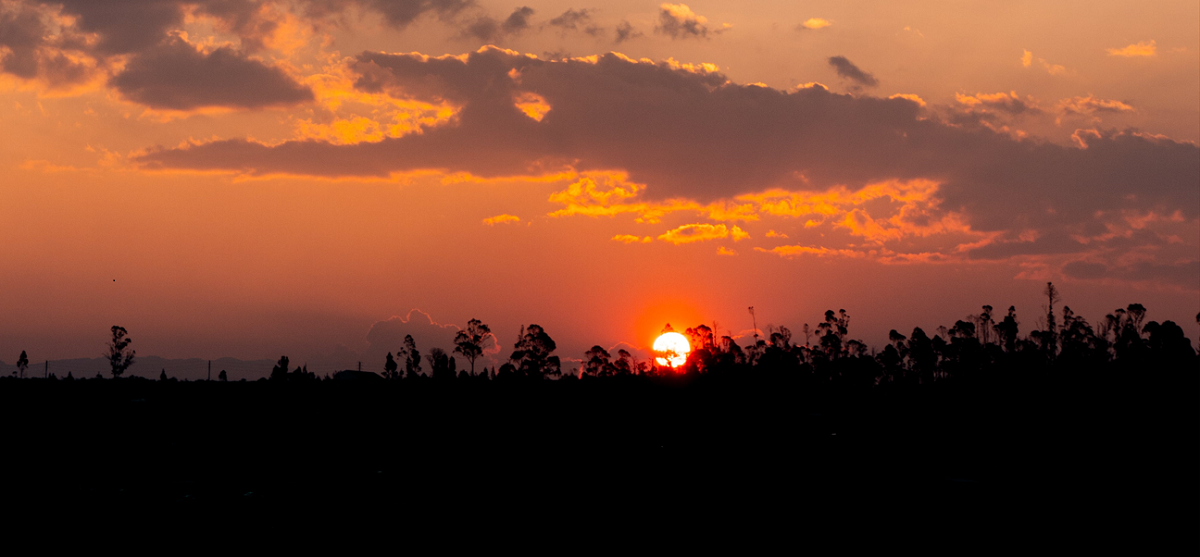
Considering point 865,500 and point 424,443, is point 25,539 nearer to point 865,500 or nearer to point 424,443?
point 424,443

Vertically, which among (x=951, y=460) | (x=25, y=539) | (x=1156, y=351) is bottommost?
(x=25, y=539)

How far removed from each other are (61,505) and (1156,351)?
2332 cm

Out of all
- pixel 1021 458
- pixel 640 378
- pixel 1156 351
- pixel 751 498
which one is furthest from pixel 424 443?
pixel 1156 351

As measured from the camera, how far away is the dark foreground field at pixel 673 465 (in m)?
12.1

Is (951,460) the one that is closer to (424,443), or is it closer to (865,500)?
(865,500)

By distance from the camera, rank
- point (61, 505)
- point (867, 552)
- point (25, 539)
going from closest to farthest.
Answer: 1. point (867, 552)
2. point (25, 539)
3. point (61, 505)

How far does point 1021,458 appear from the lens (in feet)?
47.9

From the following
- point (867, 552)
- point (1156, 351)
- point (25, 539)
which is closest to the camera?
point (867, 552)

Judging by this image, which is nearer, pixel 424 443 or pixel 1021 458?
pixel 1021 458

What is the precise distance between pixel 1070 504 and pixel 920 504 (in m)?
1.90

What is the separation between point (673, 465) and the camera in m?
16.2

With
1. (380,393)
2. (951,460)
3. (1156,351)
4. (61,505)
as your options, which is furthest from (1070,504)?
(380,393)

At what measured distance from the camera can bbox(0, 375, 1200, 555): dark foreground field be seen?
39.7ft

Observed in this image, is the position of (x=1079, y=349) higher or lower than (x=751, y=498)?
higher
